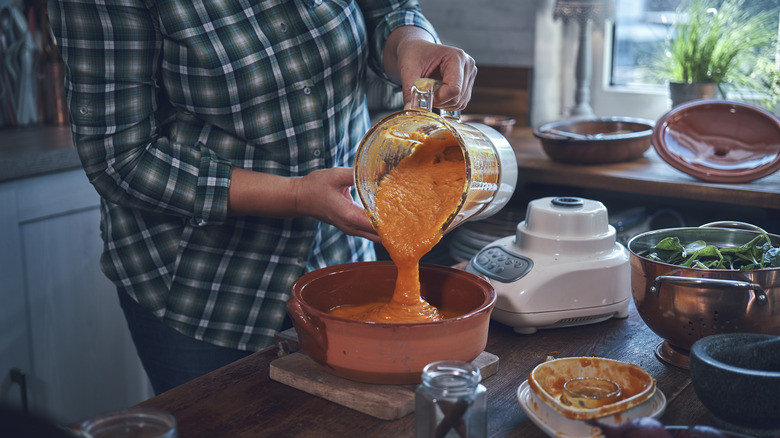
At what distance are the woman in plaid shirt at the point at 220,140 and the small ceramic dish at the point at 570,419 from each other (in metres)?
0.40

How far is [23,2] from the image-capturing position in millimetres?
2389

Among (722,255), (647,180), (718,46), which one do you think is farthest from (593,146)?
(722,255)

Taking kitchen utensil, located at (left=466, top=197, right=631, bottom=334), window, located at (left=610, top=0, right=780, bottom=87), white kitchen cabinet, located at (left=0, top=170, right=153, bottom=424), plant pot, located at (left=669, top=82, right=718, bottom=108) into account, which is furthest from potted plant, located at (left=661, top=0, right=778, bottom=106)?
white kitchen cabinet, located at (left=0, top=170, right=153, bottom=424)

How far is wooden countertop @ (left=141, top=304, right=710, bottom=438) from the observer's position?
32.8 inches

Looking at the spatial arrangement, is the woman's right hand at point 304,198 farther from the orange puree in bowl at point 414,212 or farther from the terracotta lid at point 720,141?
the terracotta lid at point 720,141

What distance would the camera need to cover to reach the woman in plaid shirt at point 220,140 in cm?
114

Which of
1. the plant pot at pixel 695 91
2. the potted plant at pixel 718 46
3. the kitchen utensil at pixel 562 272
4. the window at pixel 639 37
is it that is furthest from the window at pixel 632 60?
the kitchen utensil at pixel 562 272

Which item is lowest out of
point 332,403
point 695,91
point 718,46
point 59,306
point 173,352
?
point 59,306

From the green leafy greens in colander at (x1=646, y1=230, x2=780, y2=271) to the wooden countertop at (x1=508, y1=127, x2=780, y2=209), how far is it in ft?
2.42

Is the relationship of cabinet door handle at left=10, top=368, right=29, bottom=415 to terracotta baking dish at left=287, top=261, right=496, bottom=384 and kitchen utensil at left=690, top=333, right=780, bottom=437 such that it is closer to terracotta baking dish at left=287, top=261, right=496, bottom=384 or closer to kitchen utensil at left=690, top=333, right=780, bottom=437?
terracotta baking dish at left=287, top=261, right=496, bottom=384

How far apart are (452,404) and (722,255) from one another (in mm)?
461

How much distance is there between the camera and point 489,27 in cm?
263

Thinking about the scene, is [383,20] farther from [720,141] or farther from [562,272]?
[720,141]

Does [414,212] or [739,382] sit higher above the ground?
[414,212]
